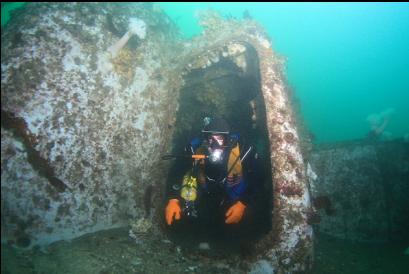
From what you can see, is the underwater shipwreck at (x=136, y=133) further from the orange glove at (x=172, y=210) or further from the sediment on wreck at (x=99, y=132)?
the orange glove at (x=172, y=210)

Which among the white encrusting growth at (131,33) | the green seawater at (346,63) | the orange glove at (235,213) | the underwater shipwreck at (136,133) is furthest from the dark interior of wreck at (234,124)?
the green seawater at (346,63)

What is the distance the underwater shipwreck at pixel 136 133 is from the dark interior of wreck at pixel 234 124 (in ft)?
0.11

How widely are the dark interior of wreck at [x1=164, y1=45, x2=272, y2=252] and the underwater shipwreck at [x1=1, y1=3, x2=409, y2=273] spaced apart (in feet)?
0.11

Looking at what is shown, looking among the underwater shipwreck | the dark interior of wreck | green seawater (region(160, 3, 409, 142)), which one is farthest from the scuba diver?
green seawater (region(160, 3, 409, 142))

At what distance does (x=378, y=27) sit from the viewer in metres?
89.1

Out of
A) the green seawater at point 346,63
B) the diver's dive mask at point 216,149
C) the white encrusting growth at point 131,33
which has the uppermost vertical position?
the green seawater at point 346,63

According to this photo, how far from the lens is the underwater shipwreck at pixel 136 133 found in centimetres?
356

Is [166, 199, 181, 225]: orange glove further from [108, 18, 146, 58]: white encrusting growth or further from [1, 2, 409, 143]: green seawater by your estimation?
[1, 2, 409, 143]: green seawater

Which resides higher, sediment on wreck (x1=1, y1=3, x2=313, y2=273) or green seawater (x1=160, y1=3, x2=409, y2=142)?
green seawater (x1=160, y1=3, x2=409, y2=142)

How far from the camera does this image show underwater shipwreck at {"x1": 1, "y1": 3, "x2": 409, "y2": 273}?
140 inches

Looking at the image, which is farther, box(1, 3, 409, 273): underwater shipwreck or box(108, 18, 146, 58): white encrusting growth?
box(108, 18, 146, 58): white encrusting growth

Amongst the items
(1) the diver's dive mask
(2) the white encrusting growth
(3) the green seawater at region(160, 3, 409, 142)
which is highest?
(3) the green seawater at region(160, 3, 409, 142)

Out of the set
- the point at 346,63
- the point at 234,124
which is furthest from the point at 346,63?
the point at 234,124

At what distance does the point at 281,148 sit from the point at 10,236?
11.6 ft
